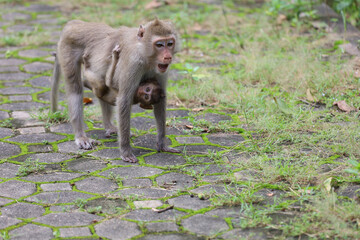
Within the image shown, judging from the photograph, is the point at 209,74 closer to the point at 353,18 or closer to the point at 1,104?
the point at 1,104

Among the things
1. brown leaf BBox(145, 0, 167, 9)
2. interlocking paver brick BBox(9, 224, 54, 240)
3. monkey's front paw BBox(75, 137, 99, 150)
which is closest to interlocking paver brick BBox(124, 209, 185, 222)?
interlocking paver brick BBox(9, 224, 54, 240)

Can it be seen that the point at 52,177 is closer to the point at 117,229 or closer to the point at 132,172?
the point at 132,172

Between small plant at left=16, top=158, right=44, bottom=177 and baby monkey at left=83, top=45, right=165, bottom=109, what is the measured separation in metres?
1.15

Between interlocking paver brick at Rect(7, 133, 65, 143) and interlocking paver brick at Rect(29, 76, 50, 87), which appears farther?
interlocking paver brick at Rect(29, 76, 50, 87)

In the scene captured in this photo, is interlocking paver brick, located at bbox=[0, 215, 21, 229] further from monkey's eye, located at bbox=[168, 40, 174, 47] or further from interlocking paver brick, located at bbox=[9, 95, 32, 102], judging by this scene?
interlocking paver brick, located at bbox=[9, 95, 32, 102]

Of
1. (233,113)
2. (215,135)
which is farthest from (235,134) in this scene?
(233,113)

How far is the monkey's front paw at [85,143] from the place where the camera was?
5.45 m

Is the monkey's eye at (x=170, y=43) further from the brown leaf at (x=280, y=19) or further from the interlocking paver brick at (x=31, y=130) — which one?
the brown leaf at (x=280, y=19)

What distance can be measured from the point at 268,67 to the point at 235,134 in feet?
6.14

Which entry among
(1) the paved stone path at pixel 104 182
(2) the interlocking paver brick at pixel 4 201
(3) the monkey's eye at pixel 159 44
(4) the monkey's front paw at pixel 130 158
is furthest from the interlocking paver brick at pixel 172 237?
(3) the monkey's eye at pixel 159 44

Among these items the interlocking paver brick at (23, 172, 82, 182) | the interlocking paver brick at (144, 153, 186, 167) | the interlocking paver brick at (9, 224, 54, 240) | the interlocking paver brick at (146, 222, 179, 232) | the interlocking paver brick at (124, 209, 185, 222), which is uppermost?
the interlocking paver brick at (146, 222, 179, 232)

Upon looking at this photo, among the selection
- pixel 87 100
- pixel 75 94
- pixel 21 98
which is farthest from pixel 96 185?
pixel 21 98

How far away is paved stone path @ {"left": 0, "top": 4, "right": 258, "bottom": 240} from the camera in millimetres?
3746

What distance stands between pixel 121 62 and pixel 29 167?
1376mm
